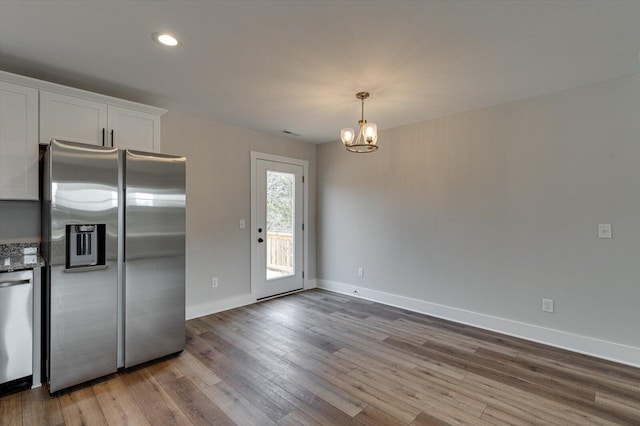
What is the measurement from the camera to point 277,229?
4.72 meters

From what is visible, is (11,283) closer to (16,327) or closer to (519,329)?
(16,327)

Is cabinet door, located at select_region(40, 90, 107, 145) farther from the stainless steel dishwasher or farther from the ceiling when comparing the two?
the stainless steel dishwasher

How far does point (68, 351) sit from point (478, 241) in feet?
13.1

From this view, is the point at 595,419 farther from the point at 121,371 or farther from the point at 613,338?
the point at 121,371

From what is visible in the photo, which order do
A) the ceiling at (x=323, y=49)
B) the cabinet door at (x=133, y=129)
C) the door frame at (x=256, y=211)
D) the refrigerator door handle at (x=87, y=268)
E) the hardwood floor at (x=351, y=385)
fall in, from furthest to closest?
the door frame at (x=256, y=211), the cabinet door at (x=133, y=129), the refrigerator door handle at (x=87, y=268), the hardwood floor at (x=351, y=385), the ceiling at (x=323, y=49)

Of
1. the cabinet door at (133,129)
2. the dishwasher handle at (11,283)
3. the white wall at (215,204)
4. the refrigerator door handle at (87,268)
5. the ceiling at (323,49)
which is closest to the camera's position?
the ceiling at (323,49)

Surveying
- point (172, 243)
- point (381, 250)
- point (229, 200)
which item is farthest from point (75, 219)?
point (381, 250)

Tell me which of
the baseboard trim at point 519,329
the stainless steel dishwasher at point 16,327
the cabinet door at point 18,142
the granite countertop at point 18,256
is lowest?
the baseboard trim at point 519,329

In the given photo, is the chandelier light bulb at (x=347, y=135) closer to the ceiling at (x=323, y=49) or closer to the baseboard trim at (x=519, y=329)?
the ceiling at (x=323, y=49)

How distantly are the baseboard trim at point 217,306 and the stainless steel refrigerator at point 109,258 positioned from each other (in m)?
0.94

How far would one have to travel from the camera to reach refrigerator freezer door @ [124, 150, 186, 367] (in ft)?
8.36

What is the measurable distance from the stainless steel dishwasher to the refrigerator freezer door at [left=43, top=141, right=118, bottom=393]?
0.55ft

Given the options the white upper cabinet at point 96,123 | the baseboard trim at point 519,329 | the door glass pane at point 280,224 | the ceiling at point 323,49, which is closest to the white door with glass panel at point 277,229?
the door glass pane at point 280,224

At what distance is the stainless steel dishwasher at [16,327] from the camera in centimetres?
216
